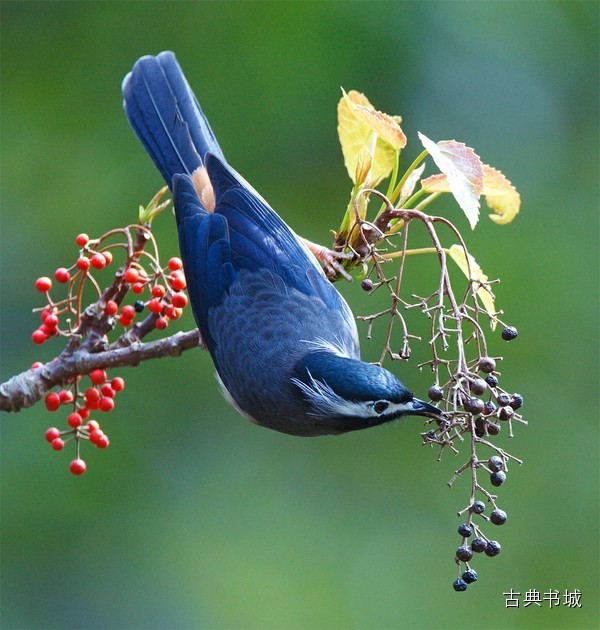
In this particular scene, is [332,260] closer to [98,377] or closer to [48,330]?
[98,377]

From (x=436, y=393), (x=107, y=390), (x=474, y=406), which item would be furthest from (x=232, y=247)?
(x=474, y=406)

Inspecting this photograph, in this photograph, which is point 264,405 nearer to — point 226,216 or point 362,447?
point 226,216

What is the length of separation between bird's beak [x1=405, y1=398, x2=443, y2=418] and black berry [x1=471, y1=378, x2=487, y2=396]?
28cm

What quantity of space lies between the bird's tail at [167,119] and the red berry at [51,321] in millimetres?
870

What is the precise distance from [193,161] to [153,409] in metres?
2.55

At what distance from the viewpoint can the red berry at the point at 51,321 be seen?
3248 mm

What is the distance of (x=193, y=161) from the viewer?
397 centimetres

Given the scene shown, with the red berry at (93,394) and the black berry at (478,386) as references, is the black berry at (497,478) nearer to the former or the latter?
the black berry at (478,386)

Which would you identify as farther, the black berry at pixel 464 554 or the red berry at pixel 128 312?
the red berry at pixel 128 312

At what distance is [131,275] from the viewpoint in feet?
9.96

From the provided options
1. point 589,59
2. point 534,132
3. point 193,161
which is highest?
point 589,59

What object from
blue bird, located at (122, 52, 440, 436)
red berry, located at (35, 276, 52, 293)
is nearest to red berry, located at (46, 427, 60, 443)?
red berry, located at (35, 276, 52, 293)

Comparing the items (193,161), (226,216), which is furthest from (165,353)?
(193,161)

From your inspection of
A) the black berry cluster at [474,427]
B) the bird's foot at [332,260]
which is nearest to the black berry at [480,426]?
the black berry cluster at [474,427]
